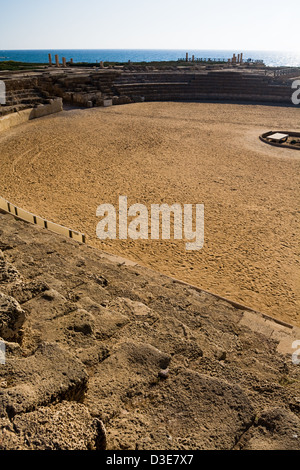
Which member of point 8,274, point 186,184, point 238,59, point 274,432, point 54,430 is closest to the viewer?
point 54,430

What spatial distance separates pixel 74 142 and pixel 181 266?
1140cm

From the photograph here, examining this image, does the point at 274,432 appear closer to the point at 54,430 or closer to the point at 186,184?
the point at 54,430

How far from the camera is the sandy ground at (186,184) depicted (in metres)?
8.12

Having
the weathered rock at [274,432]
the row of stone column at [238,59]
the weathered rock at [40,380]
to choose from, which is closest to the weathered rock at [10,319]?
the weathered rock at [40,380]

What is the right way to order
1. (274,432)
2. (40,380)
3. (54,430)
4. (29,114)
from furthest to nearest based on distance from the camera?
1. (29,114)
2. (274,432)
3. (40,380)
4. (54,430)

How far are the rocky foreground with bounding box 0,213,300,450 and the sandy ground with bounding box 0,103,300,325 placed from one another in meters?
2.43

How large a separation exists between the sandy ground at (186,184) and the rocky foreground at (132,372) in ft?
7.98

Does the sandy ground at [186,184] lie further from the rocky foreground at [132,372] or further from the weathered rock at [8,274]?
the weathered rock at [8,274]

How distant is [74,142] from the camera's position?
1728cm

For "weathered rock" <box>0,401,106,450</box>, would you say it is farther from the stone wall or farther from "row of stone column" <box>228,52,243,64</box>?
"row of stone column" <box>228,52,243,64</box>

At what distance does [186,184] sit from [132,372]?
10.2 meters

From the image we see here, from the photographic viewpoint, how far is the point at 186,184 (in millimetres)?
12836

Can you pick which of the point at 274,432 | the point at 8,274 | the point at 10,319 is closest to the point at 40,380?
the point at 10,319

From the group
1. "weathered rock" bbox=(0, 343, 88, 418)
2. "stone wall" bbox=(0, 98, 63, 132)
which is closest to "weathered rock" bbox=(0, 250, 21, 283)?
"weathered rock" bbox=(0, 343, 88, 418)
